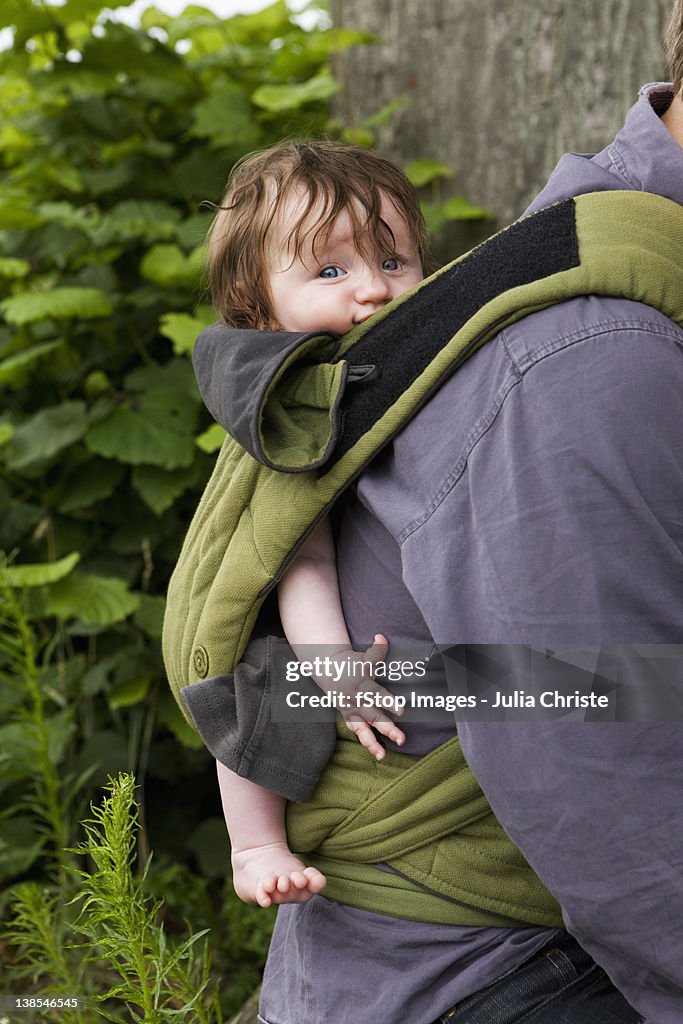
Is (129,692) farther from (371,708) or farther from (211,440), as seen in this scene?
(371,708)

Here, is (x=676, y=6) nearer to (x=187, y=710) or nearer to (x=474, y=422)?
(x=474, y=422)

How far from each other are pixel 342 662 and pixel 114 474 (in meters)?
1.95

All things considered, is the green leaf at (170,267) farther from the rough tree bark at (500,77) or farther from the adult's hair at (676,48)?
the adult's hair at (676,48)

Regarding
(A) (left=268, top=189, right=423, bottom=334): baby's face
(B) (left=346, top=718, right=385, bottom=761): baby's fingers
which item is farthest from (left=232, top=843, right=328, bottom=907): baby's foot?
(A) (left=268, top=189, right=423, bottom=334): baby's face

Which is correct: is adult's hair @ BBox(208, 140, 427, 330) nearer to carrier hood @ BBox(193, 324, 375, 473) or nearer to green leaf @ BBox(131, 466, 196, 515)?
carrier hood @ BBox(193, 324, 375, 473)

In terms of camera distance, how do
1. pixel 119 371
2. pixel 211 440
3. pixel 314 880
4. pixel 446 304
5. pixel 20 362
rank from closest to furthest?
1. pixel 446 304
2. pixel 314 880
3. pixel 211 440
4. pixel 20 362
5. pixel 119 371

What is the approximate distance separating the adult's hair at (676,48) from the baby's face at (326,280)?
0.42 m

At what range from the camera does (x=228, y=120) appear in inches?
124

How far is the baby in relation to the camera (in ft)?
4.34

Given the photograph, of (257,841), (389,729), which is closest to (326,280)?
(389,729)

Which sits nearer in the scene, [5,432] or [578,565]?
[578,565]

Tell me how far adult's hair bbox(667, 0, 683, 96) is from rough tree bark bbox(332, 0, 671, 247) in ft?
3.89

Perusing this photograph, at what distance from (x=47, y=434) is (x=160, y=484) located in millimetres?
343

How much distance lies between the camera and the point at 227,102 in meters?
3.18
